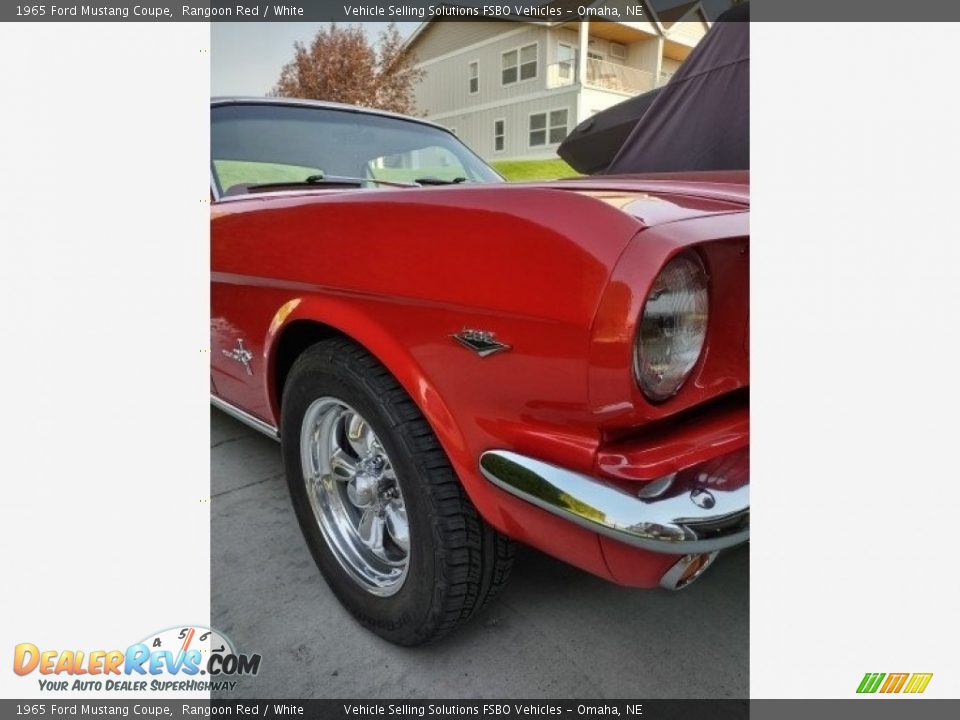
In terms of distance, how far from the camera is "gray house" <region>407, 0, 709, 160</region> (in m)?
3.36

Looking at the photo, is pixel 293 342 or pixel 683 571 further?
pixel 293 342

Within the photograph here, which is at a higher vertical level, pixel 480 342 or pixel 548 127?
pixel 548 127

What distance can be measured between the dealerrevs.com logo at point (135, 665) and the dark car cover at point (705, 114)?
2.11 m

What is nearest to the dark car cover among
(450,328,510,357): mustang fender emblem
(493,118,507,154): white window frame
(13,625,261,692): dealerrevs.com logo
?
(450,328,510,357): mustang fender emblem

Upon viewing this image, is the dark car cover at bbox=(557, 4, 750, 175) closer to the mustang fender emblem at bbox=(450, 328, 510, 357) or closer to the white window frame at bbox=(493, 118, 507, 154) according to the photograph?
the mustang fender emblem at bbox=(450, 328, 510, 357)

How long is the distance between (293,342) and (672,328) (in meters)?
1.23

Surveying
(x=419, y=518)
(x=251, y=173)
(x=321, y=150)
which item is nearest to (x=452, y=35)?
(x=321, y=150)

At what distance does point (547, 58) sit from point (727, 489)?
3.37 meters

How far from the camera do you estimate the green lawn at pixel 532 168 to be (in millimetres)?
3320

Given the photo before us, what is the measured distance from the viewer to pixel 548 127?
3.97m

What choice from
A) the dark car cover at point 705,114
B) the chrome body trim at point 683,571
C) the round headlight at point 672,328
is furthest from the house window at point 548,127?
the chrome body trim at point 683,571

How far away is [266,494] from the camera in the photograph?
8.07 ft
